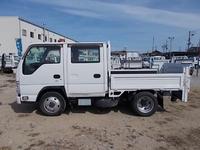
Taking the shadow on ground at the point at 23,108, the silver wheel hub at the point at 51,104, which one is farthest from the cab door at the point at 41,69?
the shadow on ground at the point at 23,108

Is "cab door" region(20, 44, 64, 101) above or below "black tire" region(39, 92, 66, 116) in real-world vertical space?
above

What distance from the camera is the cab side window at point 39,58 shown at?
8375 millimetres

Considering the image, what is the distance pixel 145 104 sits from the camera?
875 centimetres

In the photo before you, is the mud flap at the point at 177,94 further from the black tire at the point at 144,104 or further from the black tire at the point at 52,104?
the black tire at the point at 52,104

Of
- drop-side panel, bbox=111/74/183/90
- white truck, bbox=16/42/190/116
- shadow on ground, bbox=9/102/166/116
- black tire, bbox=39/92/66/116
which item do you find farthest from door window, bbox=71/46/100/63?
shadow on ground, bbox=9/102/166/116

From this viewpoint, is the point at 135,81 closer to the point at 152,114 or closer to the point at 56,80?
the point at 152,114

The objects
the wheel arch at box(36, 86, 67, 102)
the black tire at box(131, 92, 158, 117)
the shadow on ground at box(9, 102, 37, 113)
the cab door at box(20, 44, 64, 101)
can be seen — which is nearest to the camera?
the cab door at box(20, 44, 64, 101)

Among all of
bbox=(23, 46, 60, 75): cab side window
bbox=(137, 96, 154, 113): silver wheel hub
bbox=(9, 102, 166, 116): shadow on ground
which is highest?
bbox=(23, 46, 60, 75): cab side window

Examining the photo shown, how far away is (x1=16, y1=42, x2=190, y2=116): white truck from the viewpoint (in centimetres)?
838

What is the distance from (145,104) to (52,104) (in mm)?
2931

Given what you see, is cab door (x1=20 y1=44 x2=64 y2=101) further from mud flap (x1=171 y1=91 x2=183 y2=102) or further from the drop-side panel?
mud flap (x1=171 y1=91 x2=183 y2=102)

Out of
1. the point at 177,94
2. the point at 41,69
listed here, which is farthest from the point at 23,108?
the point at 177,94

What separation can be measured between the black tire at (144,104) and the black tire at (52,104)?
2248 mm

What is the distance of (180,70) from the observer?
8930mm
